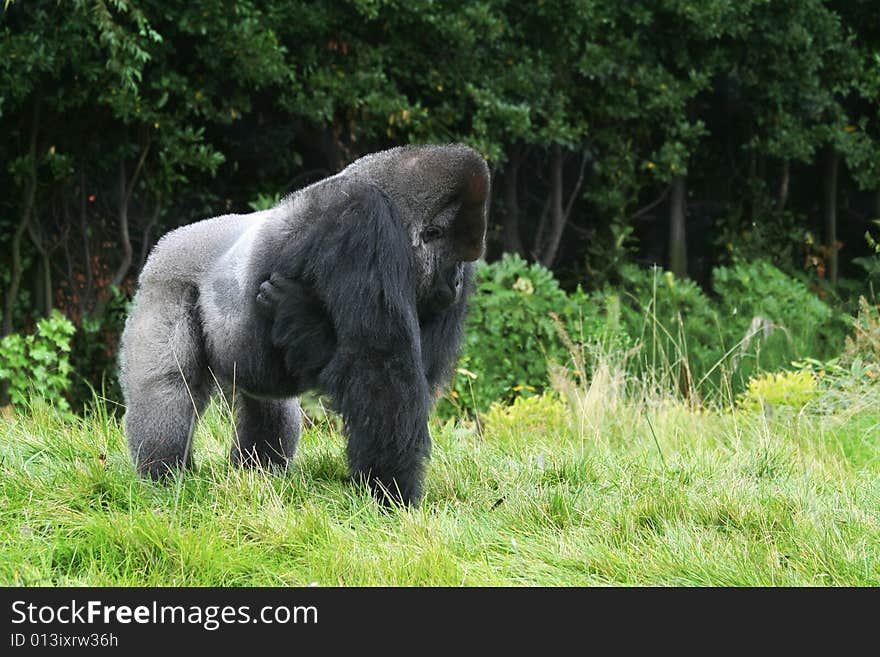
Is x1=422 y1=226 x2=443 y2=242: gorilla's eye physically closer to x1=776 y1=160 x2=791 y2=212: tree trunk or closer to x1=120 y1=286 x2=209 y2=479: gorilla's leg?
x1=120 y1=286 x2=209 y2=479: gorilla's leg

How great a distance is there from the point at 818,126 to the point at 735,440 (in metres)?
6.08

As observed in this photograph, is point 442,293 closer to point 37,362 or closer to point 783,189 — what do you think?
point 37,362

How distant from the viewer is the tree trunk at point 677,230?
32.8 feet

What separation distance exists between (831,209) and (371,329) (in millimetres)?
8561

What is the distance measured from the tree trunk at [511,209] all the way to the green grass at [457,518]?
4.92m

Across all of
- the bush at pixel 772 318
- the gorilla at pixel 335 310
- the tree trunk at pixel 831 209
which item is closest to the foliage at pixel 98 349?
the gorilla at pixel 335 310

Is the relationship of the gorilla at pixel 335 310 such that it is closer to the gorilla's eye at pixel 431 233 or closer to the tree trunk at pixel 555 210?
the gorilla's eye at pixel 431 233

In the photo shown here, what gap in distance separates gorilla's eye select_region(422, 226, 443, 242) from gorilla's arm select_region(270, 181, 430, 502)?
89 mm

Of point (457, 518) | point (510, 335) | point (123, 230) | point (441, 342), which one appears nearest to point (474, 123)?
point (510, 335)

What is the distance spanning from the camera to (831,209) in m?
10.7

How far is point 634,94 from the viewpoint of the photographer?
884 cm

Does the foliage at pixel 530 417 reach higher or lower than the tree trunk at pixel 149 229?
lower
